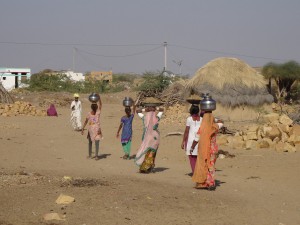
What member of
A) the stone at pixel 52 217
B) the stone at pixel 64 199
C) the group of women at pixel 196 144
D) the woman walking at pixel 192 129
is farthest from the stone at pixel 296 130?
the stone at pixel 52 217

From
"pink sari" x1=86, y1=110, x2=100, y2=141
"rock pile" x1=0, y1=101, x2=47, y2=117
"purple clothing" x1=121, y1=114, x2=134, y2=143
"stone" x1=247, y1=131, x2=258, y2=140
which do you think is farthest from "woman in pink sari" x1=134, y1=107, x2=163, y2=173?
"rock pile" x1=0, y1=101, x2=47, y2=117

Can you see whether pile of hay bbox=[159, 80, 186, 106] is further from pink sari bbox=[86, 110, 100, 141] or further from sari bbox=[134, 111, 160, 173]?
sari bbox=[134, 111, 160, 173]

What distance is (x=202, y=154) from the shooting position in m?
8.16

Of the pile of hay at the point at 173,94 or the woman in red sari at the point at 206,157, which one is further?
the pile of hay at the point at 173,94

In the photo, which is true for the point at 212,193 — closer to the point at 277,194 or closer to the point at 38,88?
the point at 277,194

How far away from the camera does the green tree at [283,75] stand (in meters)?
37.9

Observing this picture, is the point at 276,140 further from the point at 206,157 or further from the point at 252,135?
the point at 206,157

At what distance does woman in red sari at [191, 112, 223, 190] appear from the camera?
8.12 metres

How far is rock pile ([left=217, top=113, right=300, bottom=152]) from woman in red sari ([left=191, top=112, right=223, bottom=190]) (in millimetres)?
5371

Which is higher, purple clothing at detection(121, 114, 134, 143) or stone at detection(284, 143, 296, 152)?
purple clothing at detection(121, 114, 134, 143)

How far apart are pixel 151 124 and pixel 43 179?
2.42 m

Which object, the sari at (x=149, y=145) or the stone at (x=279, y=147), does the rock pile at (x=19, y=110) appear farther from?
the sari at (x=149, y=145)

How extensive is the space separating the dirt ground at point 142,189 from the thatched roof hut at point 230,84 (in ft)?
33.1

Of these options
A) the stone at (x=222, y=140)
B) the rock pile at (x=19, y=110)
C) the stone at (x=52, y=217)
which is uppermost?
the stone at (x=52, y=217)
